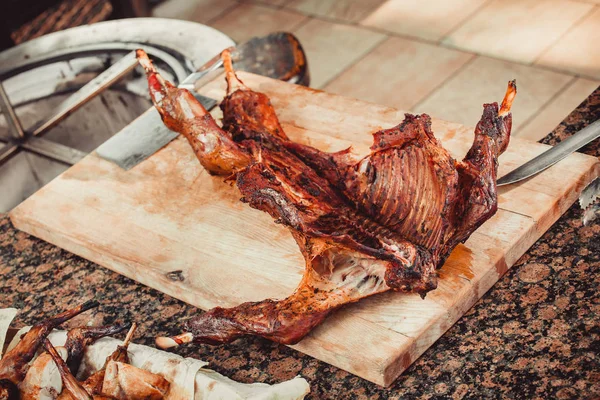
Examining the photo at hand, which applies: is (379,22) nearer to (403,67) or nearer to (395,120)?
(403,67)

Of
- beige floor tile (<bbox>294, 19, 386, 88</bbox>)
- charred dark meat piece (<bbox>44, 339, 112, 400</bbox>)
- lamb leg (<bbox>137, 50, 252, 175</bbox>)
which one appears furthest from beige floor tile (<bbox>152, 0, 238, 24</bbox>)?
charred dark meat piece (<bbox>44, 339, 112, 400</bbox>)

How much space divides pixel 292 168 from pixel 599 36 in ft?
10.9

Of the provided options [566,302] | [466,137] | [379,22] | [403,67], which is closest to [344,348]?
[566,302]

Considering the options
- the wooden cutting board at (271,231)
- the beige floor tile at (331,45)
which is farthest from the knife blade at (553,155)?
the beige floor tile at (331,45)

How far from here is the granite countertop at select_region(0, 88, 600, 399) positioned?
5.46 ft

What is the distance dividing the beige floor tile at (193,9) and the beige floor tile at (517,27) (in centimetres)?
176

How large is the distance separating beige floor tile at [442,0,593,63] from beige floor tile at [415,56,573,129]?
0.14 metres

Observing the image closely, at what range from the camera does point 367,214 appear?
1978mm

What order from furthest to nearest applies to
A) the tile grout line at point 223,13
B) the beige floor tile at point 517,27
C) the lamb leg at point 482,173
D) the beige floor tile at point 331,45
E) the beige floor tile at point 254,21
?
the tile grout line at point 223,13 → the beige floor tile at point 254,21 → the beige floor tile at point 331,45 → the beige floor tile at point 517,27 → the lamb leg at point 482,173

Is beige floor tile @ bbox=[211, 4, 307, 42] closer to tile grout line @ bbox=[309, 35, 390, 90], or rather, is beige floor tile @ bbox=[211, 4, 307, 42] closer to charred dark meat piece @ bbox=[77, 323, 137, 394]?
tile grout line @ bbox=[309, 35, 390, 90]

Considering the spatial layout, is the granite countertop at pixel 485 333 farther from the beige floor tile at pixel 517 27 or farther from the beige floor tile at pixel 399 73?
the beige floor tile at pixel 517 27

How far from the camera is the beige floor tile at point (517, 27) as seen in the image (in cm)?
489

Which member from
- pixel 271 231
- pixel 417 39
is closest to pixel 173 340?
pixel 271 231

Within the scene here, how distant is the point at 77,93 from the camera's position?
9.79 feet
